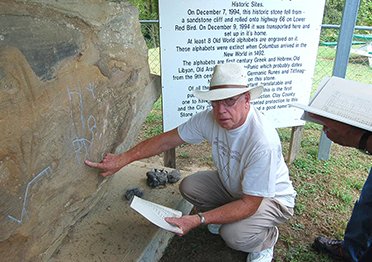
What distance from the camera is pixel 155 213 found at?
2193 mm

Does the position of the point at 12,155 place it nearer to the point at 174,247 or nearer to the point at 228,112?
the point at 228,112

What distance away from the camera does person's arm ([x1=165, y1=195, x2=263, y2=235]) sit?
212 centimetres

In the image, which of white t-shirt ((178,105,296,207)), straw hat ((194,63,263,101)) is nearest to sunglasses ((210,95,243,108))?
straw hat ((194,63,263,101))

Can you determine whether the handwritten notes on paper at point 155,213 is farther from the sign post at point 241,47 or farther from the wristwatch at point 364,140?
the sign post at point 241,47

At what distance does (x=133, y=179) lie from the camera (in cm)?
312

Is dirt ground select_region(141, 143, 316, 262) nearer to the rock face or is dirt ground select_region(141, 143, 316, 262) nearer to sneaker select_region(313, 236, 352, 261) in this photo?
sneaker select_region(313, 236, 352, 261)

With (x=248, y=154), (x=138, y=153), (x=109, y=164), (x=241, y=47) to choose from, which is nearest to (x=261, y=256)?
(x=248, y=154)

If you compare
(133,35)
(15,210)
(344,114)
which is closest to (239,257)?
(344,114)

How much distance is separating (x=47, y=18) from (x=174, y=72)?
1.40m

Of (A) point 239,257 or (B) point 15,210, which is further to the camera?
(A) point 239,257

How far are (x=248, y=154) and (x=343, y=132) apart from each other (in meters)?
0.55

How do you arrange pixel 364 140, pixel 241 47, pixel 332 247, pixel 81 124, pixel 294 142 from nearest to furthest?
1. pixel 364 140
2. pixel 81 124
3. pixel 332 247
4. pixel 241 47
5. pixel 294 142

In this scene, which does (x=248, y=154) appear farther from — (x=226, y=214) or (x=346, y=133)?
(x=346, y=133)

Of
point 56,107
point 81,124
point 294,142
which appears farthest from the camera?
point 294,142
